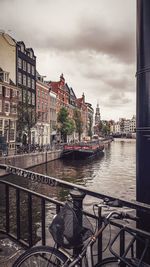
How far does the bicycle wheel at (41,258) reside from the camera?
221cm

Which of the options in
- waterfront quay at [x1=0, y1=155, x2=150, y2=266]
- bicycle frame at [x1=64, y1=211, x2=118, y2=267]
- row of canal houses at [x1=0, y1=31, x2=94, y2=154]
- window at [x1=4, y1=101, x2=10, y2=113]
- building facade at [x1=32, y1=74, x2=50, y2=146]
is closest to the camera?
bicycle frame at [x1=64, y1=211, x2=118, y2=267]

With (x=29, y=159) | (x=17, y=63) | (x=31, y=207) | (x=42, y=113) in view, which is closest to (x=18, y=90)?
(x=17, y=63)

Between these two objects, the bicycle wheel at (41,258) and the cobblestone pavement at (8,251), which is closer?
the bicycle wheel at (41,258)

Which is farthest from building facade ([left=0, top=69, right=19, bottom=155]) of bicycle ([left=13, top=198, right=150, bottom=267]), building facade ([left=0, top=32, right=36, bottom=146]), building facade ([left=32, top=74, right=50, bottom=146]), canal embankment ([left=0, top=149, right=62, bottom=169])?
bicycle ([left=13, top=198, right=150, bottom=267])

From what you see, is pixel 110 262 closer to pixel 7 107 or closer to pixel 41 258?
pixel 41 258

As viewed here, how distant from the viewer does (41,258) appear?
91.6 inches

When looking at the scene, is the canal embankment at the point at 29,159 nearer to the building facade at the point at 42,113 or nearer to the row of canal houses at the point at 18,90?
the row of canal houses at the point at 18,90

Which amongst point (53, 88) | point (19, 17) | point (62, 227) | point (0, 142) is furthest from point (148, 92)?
point (53, 88)

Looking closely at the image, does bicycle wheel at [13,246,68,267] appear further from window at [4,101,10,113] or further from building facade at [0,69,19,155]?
window at [4,101,10,113]

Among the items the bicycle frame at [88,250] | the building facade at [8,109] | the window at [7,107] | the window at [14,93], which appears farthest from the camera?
the window at [14,93]

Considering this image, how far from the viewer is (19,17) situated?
281 inches

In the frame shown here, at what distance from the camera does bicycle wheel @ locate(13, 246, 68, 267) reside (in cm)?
221

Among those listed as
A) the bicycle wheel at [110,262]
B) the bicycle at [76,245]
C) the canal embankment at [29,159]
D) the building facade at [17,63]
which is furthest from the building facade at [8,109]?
the bicycle wheel at [110,262]

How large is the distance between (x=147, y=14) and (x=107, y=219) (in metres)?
1.68
